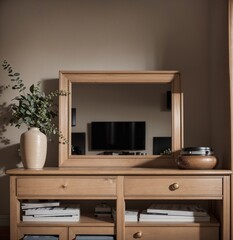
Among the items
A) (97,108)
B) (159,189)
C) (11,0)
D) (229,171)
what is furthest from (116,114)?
(11,0)

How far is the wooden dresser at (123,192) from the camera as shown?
8.58ft

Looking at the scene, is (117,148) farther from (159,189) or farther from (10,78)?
(10,78)

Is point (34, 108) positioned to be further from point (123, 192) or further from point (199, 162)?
point (199, 162)

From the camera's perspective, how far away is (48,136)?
10.0 feet

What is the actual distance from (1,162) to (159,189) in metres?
1.16

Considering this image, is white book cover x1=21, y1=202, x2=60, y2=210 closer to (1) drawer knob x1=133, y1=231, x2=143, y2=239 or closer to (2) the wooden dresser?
(2) the wooden dresser

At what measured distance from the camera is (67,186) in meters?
2.63

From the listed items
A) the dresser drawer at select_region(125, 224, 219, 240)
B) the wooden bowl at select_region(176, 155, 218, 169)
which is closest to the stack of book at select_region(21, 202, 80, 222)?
the dresser drawer at select_region(125, 224, 219, 240)

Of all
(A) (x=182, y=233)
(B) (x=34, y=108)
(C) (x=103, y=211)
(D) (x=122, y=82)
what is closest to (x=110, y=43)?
(D) (x=122, y=82)

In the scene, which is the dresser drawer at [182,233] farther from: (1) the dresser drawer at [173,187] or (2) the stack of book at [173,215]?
(1) the dresser drawer at [173,187]

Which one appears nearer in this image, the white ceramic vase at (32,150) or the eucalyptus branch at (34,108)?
the white ceramic vase at (32,150)

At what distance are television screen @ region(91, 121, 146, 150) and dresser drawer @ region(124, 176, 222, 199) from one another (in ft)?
1.32

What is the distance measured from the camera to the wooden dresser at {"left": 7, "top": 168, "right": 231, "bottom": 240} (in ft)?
8.58

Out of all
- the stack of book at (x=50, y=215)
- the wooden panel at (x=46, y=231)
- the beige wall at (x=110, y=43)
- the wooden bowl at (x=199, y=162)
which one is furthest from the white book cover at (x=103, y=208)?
the wooden bowl at (x=199, y=162)
